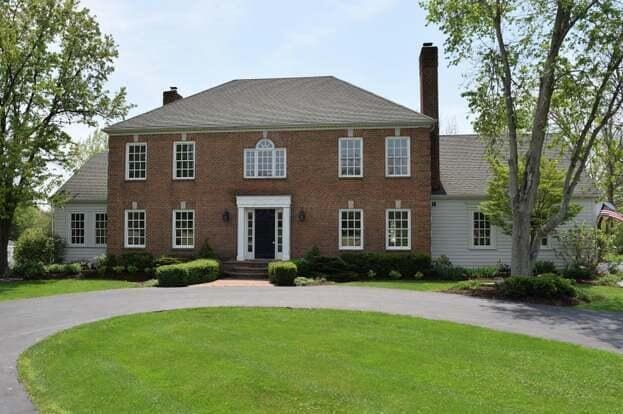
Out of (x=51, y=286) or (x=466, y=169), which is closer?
(x=51, y=286)

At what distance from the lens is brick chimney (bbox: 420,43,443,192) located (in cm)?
2328

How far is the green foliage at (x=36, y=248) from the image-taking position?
24328 mm

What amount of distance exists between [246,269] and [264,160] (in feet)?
15.7

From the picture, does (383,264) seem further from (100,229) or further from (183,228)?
(100,229)

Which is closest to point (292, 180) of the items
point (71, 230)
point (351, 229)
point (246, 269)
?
point (351, 229)

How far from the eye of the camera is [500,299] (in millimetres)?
14672

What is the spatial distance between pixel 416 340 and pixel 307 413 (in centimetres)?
381

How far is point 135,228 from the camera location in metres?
23.4

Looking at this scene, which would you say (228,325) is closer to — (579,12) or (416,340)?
(416,340)

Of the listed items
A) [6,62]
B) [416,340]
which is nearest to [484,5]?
[416,340]

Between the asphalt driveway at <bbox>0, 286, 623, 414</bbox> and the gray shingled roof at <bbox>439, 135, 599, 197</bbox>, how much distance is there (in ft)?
27.9

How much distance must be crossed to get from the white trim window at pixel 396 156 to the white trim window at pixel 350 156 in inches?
44.3

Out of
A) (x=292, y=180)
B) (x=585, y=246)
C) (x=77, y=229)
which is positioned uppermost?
(x=292, y=180)

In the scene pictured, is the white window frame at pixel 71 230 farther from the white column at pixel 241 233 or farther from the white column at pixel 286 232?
the white column at pixel 286 232
